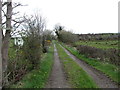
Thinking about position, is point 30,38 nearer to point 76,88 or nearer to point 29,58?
point 29,58

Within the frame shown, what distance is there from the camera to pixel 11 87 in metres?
5.13

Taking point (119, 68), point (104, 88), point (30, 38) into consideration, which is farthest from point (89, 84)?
point (30, 38)

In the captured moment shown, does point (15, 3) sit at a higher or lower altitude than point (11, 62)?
higher

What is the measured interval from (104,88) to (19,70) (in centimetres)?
452

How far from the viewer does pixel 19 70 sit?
6910 mm

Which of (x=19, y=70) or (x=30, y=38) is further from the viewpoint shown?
(x=30, y=38)

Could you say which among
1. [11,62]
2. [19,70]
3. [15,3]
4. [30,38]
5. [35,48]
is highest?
[15,3]

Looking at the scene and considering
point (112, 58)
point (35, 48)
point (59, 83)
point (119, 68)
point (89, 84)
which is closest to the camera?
point (89, 84)

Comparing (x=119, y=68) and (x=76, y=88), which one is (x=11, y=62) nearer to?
(x=76, y=88)

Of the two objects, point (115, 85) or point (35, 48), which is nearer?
point (115, 85)

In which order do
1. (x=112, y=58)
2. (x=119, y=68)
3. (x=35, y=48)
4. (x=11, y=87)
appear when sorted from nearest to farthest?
1. (x=11, y=87)
2. (x=119, y=68)
3. (x=35, y=48)
4. (x=112, y=58)

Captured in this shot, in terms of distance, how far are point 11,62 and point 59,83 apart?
2810 millimetres

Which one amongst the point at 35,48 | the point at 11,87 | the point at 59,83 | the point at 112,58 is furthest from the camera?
the point at 112,58

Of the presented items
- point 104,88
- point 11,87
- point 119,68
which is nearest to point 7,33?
point 11,87
